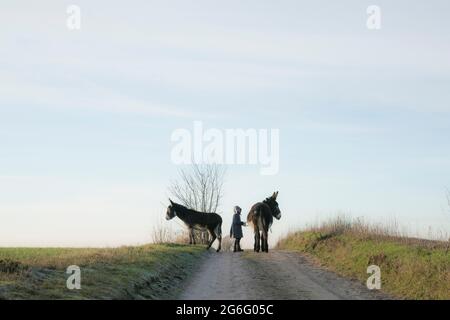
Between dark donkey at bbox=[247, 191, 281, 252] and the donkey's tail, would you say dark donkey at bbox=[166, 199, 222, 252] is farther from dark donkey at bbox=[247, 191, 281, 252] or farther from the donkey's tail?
dark donkey at bbox=[247, 191, 281, 252]

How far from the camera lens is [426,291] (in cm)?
1733

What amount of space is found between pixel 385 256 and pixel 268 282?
5.52 metres

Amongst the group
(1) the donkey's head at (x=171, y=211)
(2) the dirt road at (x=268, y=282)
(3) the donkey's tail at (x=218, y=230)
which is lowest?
(2) the dirt road at (x=268, y=282)

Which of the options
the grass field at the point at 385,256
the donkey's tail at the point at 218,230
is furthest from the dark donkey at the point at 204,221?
the grass field at the point at 385,256

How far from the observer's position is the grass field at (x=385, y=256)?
58.8 feet

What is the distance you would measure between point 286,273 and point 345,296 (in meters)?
4.98

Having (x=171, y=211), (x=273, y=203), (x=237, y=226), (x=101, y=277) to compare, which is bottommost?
(x=237, y=226)

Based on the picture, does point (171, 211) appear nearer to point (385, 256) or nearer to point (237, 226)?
point (237, 226)

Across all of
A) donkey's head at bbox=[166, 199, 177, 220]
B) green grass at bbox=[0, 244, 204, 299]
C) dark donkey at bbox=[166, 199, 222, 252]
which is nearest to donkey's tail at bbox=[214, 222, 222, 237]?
dark donkey at bbox=[166, 199, 222, 252]

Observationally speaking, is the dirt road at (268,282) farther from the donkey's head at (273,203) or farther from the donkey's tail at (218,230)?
the donkey's head at (273,203)

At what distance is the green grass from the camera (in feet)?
46.0

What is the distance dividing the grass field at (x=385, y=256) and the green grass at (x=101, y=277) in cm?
721

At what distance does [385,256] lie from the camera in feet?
72.5

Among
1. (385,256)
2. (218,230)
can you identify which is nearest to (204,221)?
(218,230)
